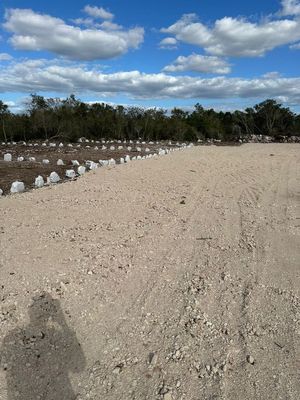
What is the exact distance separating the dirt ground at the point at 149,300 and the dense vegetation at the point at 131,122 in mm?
19736

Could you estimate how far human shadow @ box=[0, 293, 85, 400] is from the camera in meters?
2.82

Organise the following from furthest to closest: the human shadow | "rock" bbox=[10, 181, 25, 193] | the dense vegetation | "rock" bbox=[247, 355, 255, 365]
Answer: the dense vegetation → "rock" bbox=[10, 181, 25, 193] → "rock" bbox=[247, 355, 255, 365] → the human shadow

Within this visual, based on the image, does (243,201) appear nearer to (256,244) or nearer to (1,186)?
(256,244)

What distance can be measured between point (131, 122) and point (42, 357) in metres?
27.7

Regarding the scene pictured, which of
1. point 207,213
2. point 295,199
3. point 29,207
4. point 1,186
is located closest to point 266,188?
point 295,199

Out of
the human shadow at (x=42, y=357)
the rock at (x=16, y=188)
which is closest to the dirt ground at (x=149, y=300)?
the human shadow at (x=42, y=357)

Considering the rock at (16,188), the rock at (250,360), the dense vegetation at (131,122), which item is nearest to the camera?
the rock at (250,360)

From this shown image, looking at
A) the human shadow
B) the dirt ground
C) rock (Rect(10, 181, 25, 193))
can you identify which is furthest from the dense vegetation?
the human shadow

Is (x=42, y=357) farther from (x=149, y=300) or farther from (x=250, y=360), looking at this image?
(x=250, y=360)

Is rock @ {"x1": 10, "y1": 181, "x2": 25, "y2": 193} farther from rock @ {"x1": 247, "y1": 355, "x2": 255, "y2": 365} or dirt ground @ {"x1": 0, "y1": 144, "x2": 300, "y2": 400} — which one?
rock @ {"x1": 247, "y1": 355, "x2": 255, "y2": 365}

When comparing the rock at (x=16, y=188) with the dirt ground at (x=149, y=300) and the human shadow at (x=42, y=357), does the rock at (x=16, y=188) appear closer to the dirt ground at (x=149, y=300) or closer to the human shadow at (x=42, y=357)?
the dirt ground at (x=149, y=300)

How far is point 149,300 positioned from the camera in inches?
155

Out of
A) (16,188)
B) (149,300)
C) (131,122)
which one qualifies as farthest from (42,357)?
(131,122)

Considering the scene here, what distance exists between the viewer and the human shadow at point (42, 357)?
2820 mm
